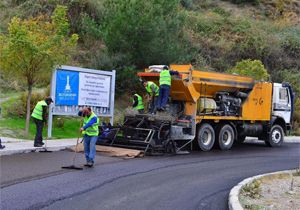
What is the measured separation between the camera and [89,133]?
488 inches

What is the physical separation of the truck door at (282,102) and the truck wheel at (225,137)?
290 centimetres


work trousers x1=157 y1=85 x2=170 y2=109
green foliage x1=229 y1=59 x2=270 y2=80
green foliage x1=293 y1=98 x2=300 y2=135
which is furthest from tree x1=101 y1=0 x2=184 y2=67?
green foliage x1=293 y1=98 x2=300 y2=135

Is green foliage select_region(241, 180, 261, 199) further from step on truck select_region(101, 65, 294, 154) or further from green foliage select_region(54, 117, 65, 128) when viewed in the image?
green foliage select_region(54, 117, 65, 128)

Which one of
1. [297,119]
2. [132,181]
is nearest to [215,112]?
[132,181]

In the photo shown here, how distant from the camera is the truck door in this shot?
20.1 metres

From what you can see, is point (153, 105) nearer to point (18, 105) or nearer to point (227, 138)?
point (227, 138)

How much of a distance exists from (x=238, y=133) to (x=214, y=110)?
86.1 inches

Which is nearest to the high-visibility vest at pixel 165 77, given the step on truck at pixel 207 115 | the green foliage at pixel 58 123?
the step on truck at pixel 207 115

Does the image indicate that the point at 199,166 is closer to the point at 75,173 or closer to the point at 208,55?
the point at 75,173

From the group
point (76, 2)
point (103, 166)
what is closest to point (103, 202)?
point (103, 166)

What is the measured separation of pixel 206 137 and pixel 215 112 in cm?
95

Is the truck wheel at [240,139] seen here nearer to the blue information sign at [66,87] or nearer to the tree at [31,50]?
the blue information sign at [66,87]

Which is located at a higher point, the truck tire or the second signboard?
the second signboard

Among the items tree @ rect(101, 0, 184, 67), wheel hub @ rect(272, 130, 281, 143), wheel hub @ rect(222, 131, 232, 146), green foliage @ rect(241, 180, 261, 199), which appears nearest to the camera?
green foliage @ rect(241, 180, 261, 199)
